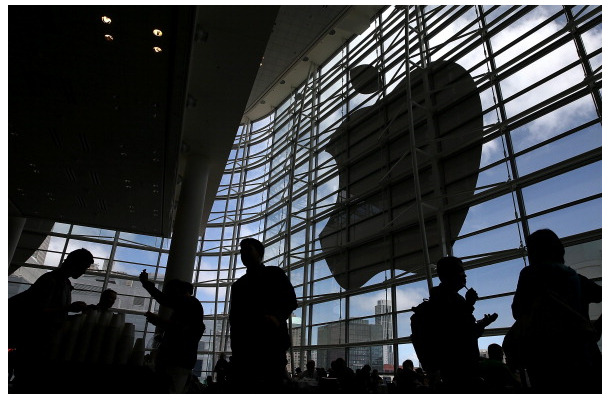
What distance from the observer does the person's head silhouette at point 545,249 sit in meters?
2.01

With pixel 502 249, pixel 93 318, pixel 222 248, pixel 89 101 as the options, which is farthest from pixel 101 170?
pixel 222 248

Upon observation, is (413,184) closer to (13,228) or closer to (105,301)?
(105,301)

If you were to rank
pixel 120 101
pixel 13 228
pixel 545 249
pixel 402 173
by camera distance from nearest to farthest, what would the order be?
pixel 545 249, pixel 120 101, pixel 13 228, pixel 402 173

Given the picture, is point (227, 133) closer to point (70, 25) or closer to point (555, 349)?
point (70, 25)

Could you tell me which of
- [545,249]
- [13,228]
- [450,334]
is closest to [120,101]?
[450,334]

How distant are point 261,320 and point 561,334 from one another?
1.47m

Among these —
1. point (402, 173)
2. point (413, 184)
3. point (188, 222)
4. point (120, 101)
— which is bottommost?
point (188, 222)

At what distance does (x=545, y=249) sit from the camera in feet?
6.67

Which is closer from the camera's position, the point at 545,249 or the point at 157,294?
the point at 545,249

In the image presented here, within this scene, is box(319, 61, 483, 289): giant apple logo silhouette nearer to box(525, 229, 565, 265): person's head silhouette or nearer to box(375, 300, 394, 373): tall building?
box(375, 300, 394, 373): tall building

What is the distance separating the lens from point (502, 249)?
33.7 feet

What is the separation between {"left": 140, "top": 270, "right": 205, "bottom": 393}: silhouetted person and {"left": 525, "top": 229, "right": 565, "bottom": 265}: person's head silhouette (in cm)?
253

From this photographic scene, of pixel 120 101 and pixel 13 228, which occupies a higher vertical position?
pixel 120 101

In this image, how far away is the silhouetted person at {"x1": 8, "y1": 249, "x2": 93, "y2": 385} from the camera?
7.43ft
